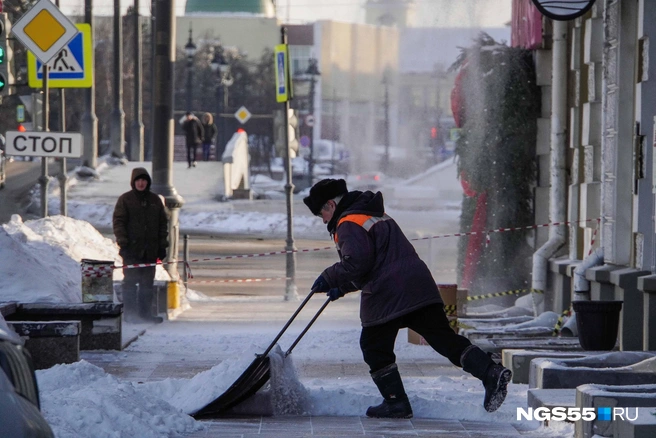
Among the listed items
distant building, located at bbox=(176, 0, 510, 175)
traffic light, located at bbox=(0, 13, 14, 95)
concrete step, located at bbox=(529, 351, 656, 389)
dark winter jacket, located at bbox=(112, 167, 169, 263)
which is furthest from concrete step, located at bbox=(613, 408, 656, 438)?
distant building, located at bbox=(176, 0, 510, 175)

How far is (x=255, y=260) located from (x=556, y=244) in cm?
1322

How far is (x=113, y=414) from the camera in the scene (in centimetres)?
682

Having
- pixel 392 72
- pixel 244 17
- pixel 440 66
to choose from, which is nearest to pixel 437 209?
pixel 392 72

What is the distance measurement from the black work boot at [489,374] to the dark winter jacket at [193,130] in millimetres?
29382

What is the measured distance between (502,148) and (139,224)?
5.10 metres

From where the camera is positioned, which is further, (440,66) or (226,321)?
(440,66)

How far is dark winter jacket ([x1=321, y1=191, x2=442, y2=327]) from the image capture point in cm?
793

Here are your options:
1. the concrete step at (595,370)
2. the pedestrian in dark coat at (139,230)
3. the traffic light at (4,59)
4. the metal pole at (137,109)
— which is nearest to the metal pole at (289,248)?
the pedestrian in dark coat at (139,230)

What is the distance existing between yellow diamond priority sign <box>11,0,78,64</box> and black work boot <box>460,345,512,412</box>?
7.56m

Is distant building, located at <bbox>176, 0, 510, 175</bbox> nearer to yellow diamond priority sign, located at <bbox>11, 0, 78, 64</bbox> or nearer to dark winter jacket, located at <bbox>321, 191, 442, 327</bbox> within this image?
yellow diamond priority sign, located at <bbox>11, 0, 78, 64</bbox>

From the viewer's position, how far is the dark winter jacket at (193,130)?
36925 mm

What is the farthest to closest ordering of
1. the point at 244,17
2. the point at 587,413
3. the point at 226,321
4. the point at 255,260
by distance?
1. the point at 244,17
2. the point at 255,260
3. the point at 226,321
4. the point at 587,413

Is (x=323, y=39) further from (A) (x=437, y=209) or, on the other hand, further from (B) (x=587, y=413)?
(B) (x=587, y=413)

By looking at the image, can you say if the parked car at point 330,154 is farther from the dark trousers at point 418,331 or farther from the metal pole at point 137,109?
the dark trousers at point 418,331
